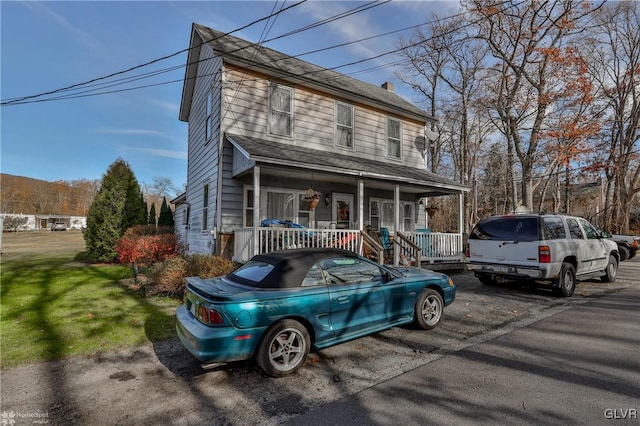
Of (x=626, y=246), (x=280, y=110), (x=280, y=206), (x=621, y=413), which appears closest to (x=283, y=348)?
(x=621, y=413)

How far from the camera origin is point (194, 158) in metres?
13.6

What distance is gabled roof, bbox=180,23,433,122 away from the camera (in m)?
10.1

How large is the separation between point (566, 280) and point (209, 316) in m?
8.12

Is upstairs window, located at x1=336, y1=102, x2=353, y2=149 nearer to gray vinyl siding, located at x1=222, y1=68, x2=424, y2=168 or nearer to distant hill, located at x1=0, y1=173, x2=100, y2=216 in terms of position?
gray vinyl siding, located at x1=222, y1=68, x2=424, y2=168

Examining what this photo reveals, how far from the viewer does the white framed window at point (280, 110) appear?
10734 millimetres

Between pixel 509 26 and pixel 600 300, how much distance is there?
16868 millimetres

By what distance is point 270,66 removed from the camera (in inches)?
407

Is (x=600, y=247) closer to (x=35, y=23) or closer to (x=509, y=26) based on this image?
(x=509, y=26)

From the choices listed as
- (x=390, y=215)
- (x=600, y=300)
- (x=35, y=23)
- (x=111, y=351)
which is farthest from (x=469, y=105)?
(x=111, y=351)

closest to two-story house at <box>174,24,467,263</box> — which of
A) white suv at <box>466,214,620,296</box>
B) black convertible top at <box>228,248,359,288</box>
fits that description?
white suv at <box>466,214,620,296</box>

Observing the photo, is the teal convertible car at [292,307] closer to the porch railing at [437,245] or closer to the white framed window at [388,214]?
the porch railing at [437,245]

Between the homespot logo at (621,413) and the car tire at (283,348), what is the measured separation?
2.84 meters

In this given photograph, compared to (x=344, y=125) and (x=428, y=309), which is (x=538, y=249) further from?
(x=344, y=125)

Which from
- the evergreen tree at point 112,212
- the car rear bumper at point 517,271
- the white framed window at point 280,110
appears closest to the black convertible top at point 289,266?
the car rear bumper at point 517,271
